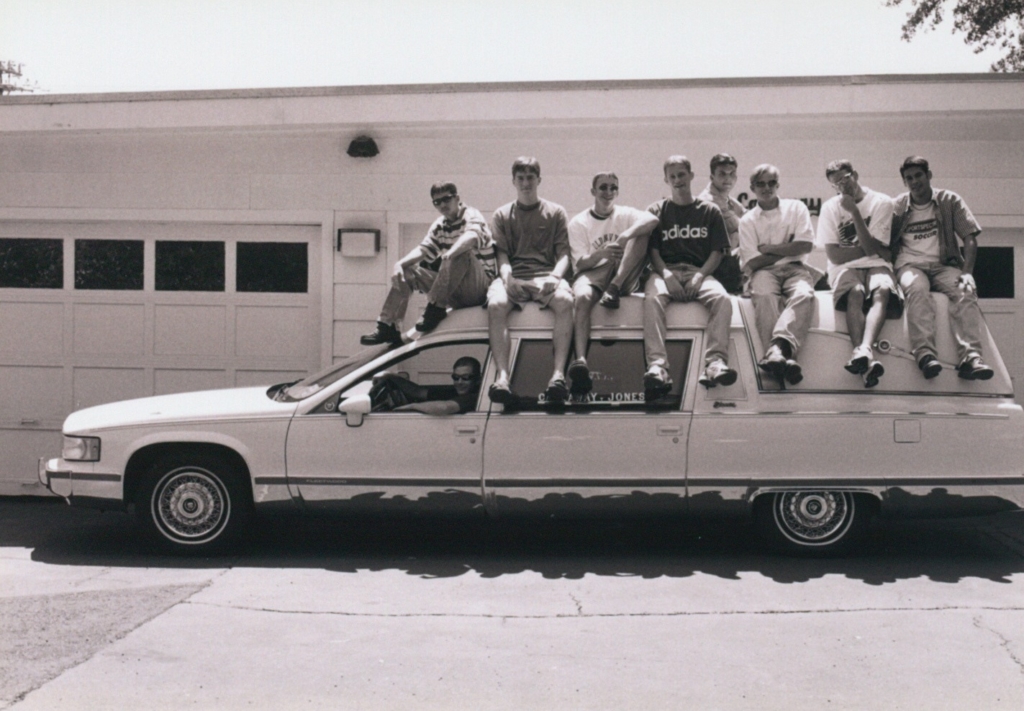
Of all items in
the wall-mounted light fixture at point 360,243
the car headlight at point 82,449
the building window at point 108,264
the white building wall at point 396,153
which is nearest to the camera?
the car headlight at point 82,449

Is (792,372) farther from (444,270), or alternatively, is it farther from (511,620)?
(511,620)

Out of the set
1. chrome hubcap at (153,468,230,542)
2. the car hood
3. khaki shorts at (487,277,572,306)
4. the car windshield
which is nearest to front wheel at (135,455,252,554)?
chrome hubcap at (153,468,230,542)

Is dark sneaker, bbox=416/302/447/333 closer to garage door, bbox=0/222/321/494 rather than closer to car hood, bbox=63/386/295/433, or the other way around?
car hood, bbox=63/386/295/433

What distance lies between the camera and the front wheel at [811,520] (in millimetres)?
7441

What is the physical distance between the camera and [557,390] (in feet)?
23.5

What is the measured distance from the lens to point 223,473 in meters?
7.45

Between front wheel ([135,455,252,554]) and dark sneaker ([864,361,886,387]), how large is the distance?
398cm

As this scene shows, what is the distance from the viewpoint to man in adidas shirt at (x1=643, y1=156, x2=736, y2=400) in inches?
286

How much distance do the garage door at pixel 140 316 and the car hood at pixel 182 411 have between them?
244cm

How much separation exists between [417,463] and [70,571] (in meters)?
2.24

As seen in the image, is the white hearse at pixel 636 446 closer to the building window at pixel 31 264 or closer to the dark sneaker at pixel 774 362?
the dark sneaker at pixel 774 362

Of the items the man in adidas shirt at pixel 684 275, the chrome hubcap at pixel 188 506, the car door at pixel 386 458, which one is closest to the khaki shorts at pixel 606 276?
the man in adidas shirt at pixel 684 275

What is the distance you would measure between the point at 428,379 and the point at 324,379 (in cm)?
69

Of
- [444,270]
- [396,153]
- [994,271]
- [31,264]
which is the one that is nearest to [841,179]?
[444,270]
